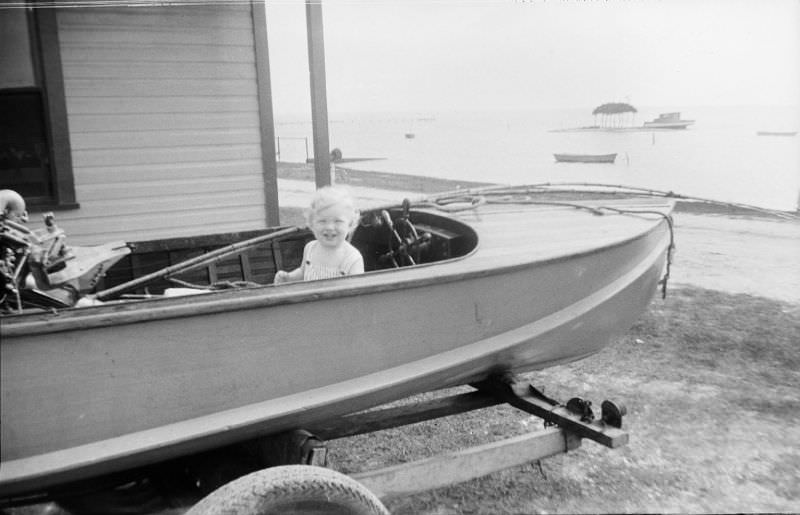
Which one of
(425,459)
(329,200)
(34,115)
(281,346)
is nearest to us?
(281,346)

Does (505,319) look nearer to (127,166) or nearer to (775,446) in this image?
(775,446)

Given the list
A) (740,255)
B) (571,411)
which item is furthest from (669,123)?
(571,411)

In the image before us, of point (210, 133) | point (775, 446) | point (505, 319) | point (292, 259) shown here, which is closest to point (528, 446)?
point (505, 319)

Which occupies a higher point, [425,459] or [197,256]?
[197,256]

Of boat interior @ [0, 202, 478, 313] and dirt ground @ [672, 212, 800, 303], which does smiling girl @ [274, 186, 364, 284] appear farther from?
dirt ground @ [672, 212, 800, 303]

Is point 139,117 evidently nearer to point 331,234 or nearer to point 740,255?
point 331,234

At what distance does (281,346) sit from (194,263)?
103 centimetres

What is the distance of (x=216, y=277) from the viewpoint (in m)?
3.71

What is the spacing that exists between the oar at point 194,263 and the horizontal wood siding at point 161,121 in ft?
7.92

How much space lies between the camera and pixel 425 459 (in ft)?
8.39

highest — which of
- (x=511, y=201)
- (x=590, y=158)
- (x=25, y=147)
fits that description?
(x=25, y=147)

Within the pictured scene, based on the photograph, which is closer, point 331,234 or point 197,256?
point 331,234

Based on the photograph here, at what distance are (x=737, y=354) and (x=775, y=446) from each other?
151 centimetres

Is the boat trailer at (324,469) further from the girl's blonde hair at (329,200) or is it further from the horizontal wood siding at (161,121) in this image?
the horizontal wood siding at (161,121)
